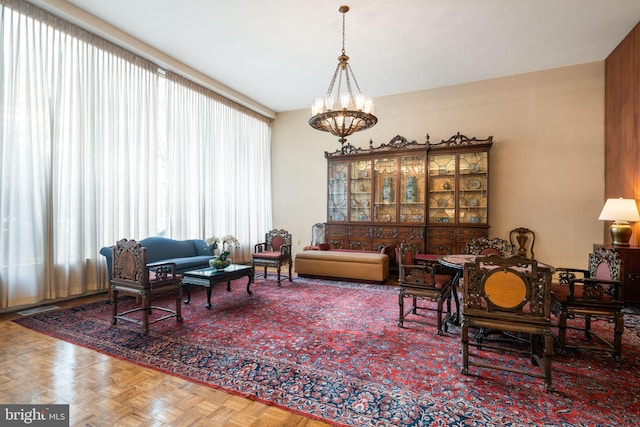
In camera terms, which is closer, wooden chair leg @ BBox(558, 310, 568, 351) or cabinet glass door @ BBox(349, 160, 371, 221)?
wooden chair leg @ BBox(558, 310, 568, 351)

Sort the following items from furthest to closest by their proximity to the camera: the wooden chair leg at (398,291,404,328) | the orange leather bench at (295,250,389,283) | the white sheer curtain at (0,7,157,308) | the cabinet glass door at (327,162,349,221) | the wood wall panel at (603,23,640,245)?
the cabinet glass door at (327,162,349,221), the orange leather bench at (295,250,389,283), the wood wall panel at (603,23,640,245), the white sheer curtain at (0,7,157,308), the wooden chair leg at (398,291,404,328)

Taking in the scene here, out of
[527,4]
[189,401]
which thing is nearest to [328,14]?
[527,4]

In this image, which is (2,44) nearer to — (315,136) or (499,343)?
(315,136)

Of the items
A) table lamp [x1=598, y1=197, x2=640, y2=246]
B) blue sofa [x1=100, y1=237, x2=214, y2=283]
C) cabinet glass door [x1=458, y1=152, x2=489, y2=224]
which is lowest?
blue sofa [x1=100, y1=237, x2=214, y2=283]

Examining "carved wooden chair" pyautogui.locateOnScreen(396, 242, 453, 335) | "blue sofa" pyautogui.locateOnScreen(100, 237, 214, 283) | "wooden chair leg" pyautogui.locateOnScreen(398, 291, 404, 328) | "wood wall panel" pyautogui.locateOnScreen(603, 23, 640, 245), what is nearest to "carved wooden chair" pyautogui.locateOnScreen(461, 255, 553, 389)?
"carved wooden chair" pyautogui.locateOnScreen(396, 242, 453, 335)

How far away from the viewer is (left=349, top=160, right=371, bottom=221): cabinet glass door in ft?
22.9

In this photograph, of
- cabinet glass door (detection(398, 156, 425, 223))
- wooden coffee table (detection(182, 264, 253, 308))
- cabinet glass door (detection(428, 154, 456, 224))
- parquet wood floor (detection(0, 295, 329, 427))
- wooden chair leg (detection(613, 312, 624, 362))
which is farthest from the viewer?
cabinet glass door (detection(398, 156, 425, 223))

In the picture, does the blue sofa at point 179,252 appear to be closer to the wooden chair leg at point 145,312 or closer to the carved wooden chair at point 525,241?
the wooden chair leg at point 145,312

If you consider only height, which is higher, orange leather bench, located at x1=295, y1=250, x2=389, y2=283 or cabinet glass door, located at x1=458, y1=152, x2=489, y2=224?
cabinet glass door, located at x1=458, y1=152, x2=489, y2=224

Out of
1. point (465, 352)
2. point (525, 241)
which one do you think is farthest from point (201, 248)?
point (525, 241)

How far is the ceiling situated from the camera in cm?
401

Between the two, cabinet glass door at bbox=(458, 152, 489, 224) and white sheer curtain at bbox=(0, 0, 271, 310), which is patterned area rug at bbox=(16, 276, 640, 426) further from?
cabinet glass door at bbox=(458, 152, 489, 224)

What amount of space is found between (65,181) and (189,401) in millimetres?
3807

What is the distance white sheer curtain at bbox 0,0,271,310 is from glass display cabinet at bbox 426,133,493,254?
15.6 feet
